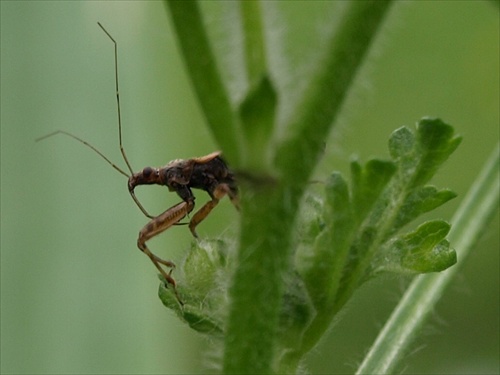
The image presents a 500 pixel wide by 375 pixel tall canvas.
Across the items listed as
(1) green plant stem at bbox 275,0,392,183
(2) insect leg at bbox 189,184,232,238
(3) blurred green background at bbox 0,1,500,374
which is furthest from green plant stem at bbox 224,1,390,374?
(3) blurred green background at bbox 0,1,500,374

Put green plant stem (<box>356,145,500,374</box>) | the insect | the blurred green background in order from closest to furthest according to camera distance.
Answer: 1. green plant stem (<box>356,145,500,374</box>)
2. the insect
3. the blurred green background

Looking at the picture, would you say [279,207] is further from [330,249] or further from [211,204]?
[211,204]

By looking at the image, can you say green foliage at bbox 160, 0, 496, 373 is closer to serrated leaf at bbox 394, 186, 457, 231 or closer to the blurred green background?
serrated leaf at bbox 394, 186, 457, 231

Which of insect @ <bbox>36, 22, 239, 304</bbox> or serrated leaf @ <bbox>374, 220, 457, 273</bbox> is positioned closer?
serrated leaf @ <bbox>374, 220, 457, 273</bbox>

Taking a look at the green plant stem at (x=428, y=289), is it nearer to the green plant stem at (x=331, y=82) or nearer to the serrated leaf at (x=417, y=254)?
the serrated leaf at (x=417, y=254)

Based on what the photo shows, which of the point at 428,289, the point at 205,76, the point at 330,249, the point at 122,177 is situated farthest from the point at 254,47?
the point at 122,177

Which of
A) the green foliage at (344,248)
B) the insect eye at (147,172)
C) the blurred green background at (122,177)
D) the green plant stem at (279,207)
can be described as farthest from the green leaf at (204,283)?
the blurred green background at (122,177)
